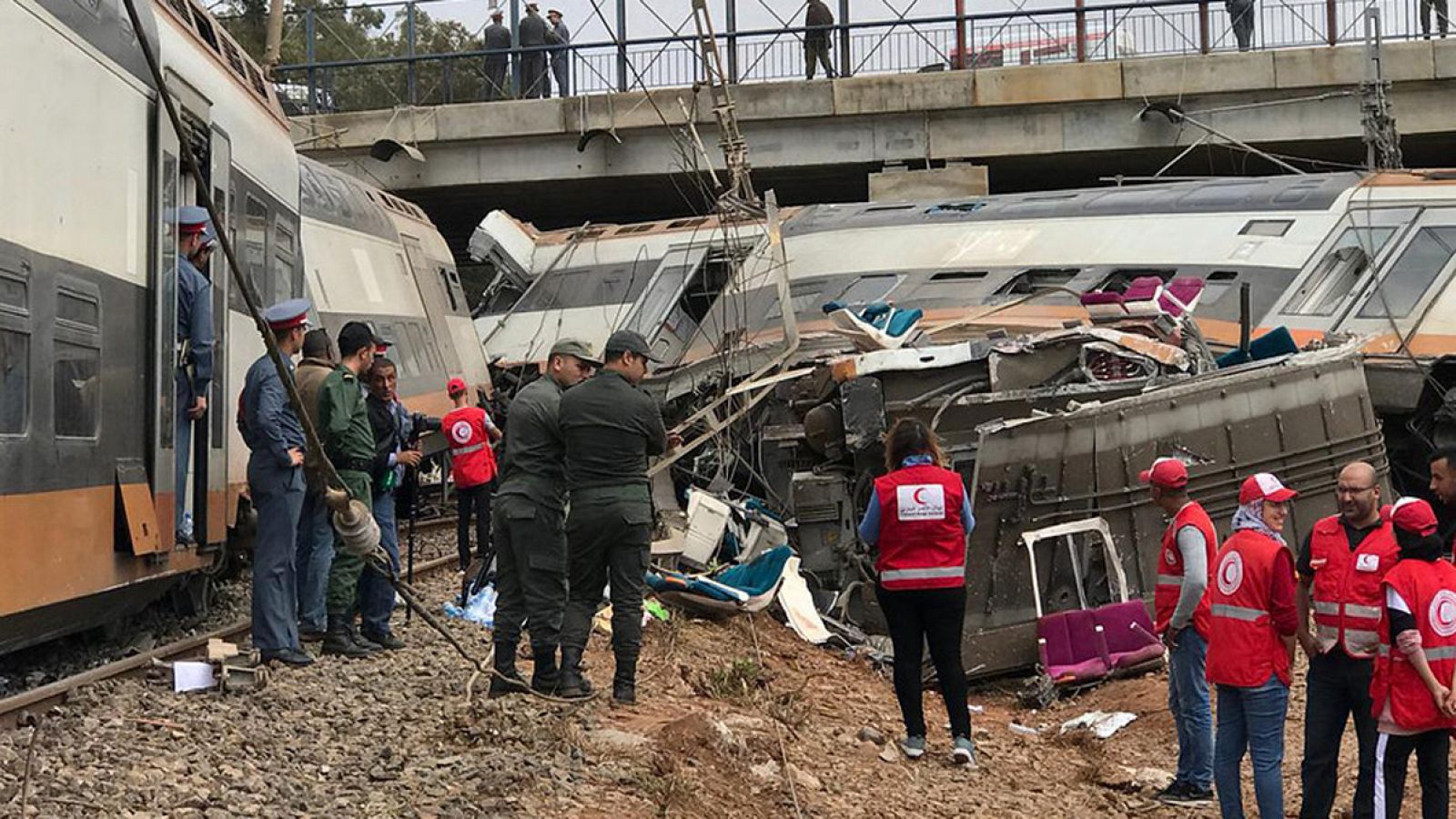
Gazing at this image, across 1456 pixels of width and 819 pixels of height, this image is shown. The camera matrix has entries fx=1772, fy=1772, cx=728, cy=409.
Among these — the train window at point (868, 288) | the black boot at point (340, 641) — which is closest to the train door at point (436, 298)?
the train window at point (868, 288)

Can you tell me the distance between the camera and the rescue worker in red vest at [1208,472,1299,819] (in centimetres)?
709

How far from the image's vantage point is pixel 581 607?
27.0 ft

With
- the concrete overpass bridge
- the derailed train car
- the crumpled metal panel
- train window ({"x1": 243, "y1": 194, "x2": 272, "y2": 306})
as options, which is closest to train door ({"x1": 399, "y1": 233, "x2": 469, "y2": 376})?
the concrete overpass bridge

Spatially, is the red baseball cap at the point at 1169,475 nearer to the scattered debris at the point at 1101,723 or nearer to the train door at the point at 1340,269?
the scattered debris at the point at 1101,723

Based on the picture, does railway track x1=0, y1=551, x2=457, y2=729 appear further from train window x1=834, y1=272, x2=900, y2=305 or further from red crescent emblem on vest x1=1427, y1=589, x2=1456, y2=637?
train window x1=834, y1=272, x2=900, y2=305

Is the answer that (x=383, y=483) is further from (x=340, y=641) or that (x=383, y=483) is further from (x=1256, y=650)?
(x=1256, y=650)

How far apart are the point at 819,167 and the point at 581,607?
22.7 m

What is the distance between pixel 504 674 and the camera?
807 cm

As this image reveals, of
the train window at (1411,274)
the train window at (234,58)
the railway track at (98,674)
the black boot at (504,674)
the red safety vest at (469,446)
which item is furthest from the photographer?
the train window at (1411,274)

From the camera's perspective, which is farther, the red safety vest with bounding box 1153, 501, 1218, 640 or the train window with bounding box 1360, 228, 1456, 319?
the train window with bounding box 1360, 228, 1456, 319

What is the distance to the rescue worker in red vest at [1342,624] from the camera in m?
6.86

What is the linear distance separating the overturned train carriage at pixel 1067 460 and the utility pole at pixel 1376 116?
916 cm

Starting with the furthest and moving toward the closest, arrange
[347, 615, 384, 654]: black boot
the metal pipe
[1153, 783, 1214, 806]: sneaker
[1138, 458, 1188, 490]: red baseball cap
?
1. the metal pipe
2. [347, 615, 384, 654]: black boot
3. [1153, 783, 1214, 806]: sneaker
4. [1138, 458, 1188, 490]: red baseball cap

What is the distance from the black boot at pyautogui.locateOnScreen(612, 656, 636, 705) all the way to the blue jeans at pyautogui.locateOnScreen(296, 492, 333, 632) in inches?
74.6
